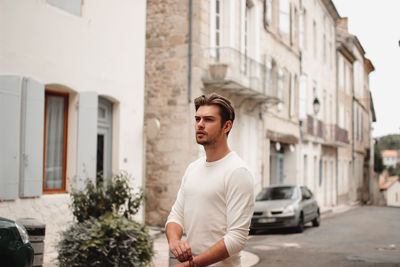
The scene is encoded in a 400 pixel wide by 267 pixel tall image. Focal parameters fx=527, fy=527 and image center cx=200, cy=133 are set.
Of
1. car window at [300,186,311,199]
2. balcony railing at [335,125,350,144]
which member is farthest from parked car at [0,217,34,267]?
balcony railing at [335,125,350,144]

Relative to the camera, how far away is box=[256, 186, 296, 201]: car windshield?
15710mm

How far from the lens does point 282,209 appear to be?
14445mm

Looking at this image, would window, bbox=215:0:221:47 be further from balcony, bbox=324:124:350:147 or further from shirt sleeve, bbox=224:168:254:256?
balcony, bbox=324:124:350:147

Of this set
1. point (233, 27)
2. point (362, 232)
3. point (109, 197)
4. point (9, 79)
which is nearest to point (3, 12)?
point (9, 79)

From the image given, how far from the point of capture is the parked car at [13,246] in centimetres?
552

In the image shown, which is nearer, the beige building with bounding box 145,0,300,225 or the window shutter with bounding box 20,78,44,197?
the window shutter with bounding box 20,78,44,197

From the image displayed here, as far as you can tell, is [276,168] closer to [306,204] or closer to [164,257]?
[306,204]

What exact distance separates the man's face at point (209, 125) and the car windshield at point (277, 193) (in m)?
13.1

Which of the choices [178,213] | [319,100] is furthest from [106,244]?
[319,100]

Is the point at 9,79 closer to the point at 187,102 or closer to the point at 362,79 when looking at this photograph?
the point at 187,102

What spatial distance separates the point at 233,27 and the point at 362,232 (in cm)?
732

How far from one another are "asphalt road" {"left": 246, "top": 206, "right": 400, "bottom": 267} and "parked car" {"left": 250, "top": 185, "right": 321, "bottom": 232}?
0.33m

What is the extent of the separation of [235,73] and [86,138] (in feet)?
22.0

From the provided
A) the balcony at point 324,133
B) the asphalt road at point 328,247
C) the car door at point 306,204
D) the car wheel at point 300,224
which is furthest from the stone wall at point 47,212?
the balcony at point 324,133
